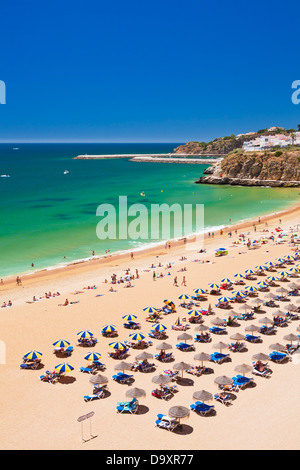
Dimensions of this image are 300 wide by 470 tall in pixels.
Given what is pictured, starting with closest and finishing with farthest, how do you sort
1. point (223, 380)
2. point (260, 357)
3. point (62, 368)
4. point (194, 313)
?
point (223, 380)
point (62, 368)
point (260, 357)
point (194, 313)

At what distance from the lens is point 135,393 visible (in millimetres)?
13148

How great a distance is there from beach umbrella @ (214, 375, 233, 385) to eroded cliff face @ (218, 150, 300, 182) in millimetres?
80910

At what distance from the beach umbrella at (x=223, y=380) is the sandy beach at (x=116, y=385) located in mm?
525

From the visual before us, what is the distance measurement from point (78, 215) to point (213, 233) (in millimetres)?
20363

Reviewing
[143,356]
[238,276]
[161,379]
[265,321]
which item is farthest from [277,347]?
[238,276]

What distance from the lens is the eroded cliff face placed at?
87.8 m

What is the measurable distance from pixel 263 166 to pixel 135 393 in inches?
3389

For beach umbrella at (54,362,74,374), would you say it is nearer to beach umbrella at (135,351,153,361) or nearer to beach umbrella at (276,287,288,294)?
beach umbrella at (135,351,153,361)

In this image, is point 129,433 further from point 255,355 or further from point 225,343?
point 225,343

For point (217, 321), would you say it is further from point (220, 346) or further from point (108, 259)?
point (108, 259)

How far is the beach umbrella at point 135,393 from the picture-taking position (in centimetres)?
1309

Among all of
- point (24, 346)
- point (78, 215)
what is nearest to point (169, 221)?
point (78, 215)

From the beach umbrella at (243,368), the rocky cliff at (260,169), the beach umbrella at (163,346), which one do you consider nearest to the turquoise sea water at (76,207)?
the rocky cliff at (260,169)

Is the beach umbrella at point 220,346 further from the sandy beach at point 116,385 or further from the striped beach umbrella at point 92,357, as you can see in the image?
the striped beach umbrella at point 92,357
